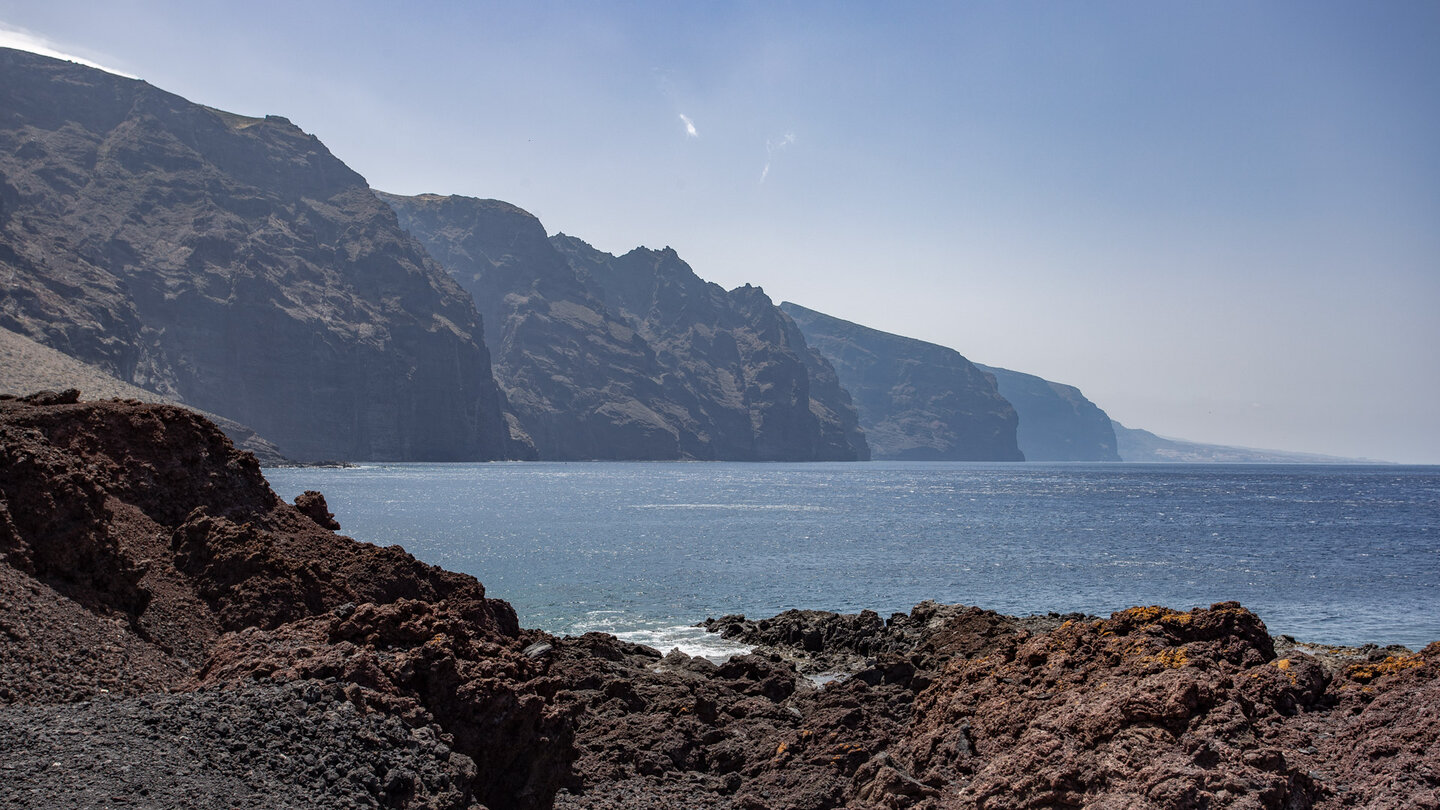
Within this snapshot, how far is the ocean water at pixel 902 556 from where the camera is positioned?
3662 cm

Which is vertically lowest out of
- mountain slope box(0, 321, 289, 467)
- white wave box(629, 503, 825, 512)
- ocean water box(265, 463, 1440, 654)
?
white wave box(629, 503, 825, 512)

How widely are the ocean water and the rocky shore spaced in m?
14.3

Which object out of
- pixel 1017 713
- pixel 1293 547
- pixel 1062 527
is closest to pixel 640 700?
pixel 1017 713

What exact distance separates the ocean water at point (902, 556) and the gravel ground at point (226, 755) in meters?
20.0

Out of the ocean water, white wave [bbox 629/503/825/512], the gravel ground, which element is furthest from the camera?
white wave [bbox 629/503/825/512]

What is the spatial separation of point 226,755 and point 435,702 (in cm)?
235

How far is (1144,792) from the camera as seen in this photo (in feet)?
26.3

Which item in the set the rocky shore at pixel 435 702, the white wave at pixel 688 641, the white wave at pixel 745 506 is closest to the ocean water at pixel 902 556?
the white wave at pixel 688 641

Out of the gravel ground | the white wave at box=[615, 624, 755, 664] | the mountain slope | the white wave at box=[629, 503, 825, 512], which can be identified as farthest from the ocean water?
the mountain slope

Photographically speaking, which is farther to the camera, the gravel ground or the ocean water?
the ocean water

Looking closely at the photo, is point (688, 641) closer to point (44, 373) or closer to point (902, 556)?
point (902, 556)

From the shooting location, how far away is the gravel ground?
7191 mm

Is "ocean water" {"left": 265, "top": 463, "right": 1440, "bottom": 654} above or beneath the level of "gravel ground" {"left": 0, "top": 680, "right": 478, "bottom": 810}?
beneath

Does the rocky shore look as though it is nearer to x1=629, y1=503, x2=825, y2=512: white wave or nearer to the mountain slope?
x1=629, y1=503, x2=825, y2=512: white wave
